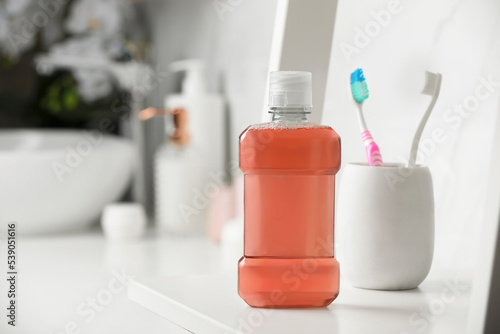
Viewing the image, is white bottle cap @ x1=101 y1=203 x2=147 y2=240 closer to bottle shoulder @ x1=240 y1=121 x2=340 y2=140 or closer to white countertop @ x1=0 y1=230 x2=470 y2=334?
white countertop @ x1=0 y1=230 x2=470 y2=334

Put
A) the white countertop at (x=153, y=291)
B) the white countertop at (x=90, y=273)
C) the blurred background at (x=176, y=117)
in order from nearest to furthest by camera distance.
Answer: the white countertop at (x=153, y=291) → the blurred background at (x=176, y=117) → the white countertop at (x=90, y=273)

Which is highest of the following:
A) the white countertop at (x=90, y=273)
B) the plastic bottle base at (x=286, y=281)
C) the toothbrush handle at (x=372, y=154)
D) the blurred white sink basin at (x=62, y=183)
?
the toothbrush handle at (x=372, y=154)

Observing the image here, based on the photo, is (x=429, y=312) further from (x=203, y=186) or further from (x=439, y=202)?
(x=203, y=186)

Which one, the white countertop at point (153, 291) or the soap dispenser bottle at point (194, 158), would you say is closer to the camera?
the white countertop at point (153, 291)

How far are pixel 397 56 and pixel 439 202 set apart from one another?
0.14 meters

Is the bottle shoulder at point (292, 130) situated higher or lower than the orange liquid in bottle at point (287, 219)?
higher

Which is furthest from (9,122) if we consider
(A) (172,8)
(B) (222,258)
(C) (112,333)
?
(C) (112,333)

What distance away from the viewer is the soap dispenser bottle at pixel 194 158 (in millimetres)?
1210

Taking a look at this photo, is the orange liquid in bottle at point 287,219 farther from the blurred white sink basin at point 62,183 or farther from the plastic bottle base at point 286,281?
the blurred white sink basin at point 62,183

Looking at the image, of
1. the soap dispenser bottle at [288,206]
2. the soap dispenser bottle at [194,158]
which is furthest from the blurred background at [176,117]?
the soap dispenser bottle at [288,206]

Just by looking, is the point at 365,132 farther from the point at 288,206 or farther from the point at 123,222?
the point at 123,222

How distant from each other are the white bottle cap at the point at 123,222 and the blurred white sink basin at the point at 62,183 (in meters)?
0.05

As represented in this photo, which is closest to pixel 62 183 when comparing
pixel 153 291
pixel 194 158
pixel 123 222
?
pixel 123 222

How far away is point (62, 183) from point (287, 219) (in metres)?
0.83
